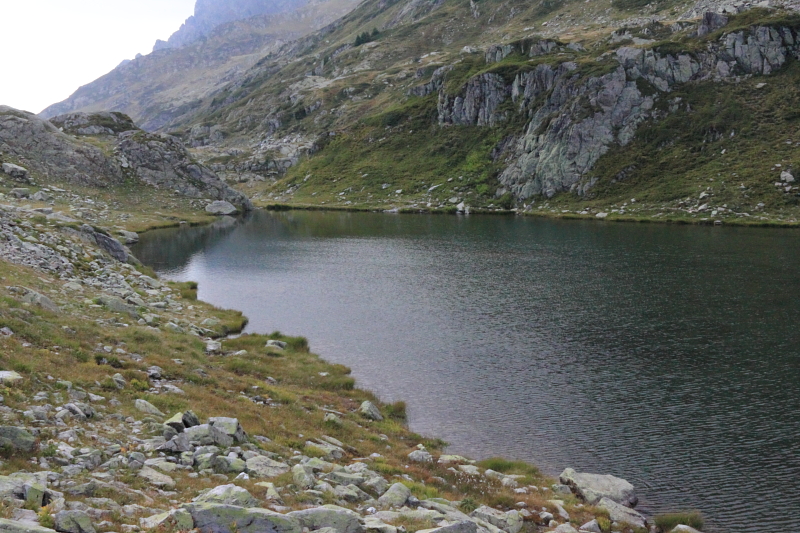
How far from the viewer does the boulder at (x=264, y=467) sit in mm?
18703

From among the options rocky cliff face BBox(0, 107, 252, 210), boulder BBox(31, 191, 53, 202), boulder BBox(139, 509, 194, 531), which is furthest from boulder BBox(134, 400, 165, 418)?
rocky cliff face BBox(0, 107, 252, 210)

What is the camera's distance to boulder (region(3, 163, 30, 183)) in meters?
113

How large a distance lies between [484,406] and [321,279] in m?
42.0

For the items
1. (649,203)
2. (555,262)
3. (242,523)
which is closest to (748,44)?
(649,203)

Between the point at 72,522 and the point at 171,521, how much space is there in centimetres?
215

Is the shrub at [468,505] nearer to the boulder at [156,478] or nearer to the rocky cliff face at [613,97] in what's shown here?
the boulder at [156,478]

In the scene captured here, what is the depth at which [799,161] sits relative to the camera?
4574 inches

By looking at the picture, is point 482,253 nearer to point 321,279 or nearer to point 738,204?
point 321,279

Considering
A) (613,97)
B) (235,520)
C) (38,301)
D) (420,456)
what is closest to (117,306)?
(38,301)

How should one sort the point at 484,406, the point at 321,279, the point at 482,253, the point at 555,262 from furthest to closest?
1. the point at 482,253
2. the point at 555,262
3. the point at 321,279
4. the point at 484,406

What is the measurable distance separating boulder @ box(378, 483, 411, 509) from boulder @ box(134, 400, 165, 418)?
9.89 metres

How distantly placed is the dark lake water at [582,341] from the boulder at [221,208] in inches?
2142

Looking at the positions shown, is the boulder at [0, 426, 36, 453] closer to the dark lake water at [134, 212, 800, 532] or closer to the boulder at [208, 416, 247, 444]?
the boulder at [208, 416, 247, 444]

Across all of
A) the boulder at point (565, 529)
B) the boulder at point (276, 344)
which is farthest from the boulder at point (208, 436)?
the boulder at point (276, 344)
